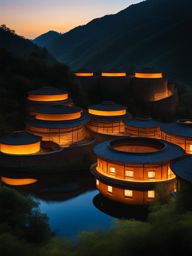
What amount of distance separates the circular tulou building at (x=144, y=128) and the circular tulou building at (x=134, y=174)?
1580 cm

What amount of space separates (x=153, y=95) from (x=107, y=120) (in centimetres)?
1850

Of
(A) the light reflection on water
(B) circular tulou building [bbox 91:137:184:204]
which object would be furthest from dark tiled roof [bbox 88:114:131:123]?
(A) the light reflection on water

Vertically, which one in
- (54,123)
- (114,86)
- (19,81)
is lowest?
(54,123)

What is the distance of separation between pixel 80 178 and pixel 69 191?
4115 millimetres

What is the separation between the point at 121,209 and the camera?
95.0ft

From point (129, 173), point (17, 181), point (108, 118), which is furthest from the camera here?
point (108, 118)

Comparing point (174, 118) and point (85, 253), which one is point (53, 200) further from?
point (174, 118)

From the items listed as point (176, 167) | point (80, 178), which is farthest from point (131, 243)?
point (80, 178)

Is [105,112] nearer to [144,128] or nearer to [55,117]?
[144,128]

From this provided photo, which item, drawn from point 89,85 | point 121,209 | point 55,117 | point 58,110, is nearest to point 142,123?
point 58,110

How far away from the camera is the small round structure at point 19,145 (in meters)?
38.6

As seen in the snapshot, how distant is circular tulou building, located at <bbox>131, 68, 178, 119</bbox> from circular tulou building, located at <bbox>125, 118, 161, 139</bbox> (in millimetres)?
16253

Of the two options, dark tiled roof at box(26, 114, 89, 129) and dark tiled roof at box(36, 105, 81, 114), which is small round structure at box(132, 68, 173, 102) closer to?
dark tiled roof at box(36, 105, 81, 114)

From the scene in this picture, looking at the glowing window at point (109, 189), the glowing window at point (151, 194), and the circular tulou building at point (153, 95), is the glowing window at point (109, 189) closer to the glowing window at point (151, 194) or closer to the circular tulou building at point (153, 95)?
the glowing window at point (151, 194)
